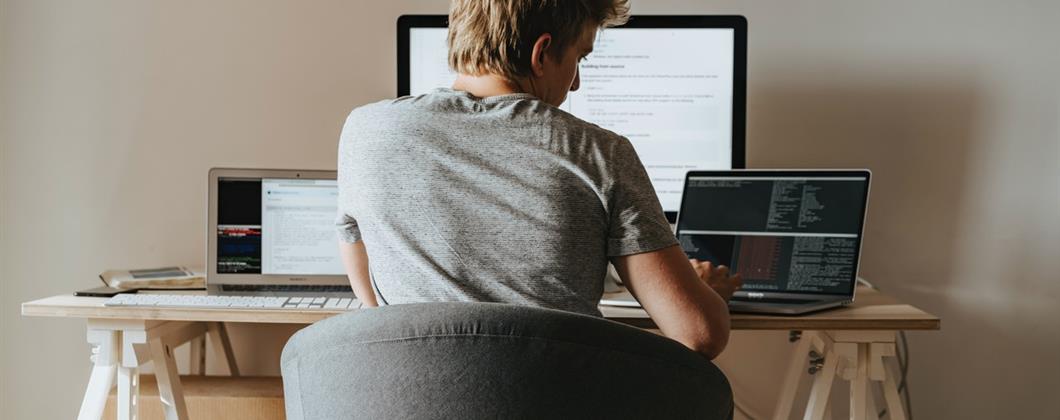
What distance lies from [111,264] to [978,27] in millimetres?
1996

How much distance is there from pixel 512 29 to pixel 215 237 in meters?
1.00

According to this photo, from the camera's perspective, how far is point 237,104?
210 centimetres

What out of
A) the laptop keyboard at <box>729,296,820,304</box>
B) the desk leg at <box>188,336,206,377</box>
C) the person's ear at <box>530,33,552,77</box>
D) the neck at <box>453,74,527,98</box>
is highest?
the person's ear at <box>530,33,552,77</box>

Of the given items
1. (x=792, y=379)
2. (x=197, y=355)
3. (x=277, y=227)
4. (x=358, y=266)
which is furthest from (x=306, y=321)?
(x=792, y=379)

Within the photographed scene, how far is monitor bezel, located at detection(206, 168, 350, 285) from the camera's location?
1.81m

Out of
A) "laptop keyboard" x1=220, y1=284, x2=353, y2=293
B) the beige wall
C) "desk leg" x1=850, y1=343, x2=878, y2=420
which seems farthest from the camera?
the beige wall

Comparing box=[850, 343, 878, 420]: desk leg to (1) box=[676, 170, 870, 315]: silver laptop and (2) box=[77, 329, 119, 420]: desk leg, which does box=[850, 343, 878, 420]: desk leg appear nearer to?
(1) box=[676, 170, 870, 315]: silver laptop

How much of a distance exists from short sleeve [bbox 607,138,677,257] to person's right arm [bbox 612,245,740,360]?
0.01 m

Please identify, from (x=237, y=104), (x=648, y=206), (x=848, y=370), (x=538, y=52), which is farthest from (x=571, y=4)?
(x=237, y=104)

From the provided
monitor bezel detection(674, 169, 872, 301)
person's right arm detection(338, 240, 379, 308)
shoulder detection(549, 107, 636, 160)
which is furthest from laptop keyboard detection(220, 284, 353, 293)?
shoulder detection(549, 107, 636, 160)

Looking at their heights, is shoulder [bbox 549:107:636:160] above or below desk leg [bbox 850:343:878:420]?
above

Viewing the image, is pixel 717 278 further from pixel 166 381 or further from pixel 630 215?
pixel 166 381

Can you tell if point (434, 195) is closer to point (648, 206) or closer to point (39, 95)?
point (648, 206)

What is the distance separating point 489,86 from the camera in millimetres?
1077
